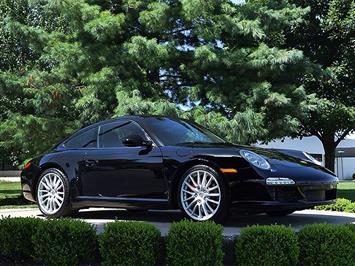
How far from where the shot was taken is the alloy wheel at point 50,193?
24.4 feet

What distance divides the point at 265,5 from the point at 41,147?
7.01m

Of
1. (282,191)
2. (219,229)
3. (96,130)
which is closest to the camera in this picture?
(219,229)

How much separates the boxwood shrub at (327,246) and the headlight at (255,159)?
1.26m

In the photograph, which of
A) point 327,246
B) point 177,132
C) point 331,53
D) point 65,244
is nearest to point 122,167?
point 177,132

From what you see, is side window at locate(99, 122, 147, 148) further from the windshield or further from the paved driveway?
the paved driveway

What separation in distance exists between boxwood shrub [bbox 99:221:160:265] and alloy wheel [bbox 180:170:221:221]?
3.97ft

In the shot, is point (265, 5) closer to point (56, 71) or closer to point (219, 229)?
point (56, 71)

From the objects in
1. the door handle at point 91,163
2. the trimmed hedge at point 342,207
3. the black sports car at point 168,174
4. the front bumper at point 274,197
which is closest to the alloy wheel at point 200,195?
the black sports car at point 168,174

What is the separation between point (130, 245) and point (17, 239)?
121 cm

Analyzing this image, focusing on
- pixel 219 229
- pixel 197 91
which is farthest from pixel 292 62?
pixel 219 229

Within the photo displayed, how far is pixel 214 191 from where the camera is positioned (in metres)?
6.17

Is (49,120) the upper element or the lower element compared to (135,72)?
lower

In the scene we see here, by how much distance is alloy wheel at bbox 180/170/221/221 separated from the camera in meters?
6.17

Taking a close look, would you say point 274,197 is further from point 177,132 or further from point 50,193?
point 50,193
